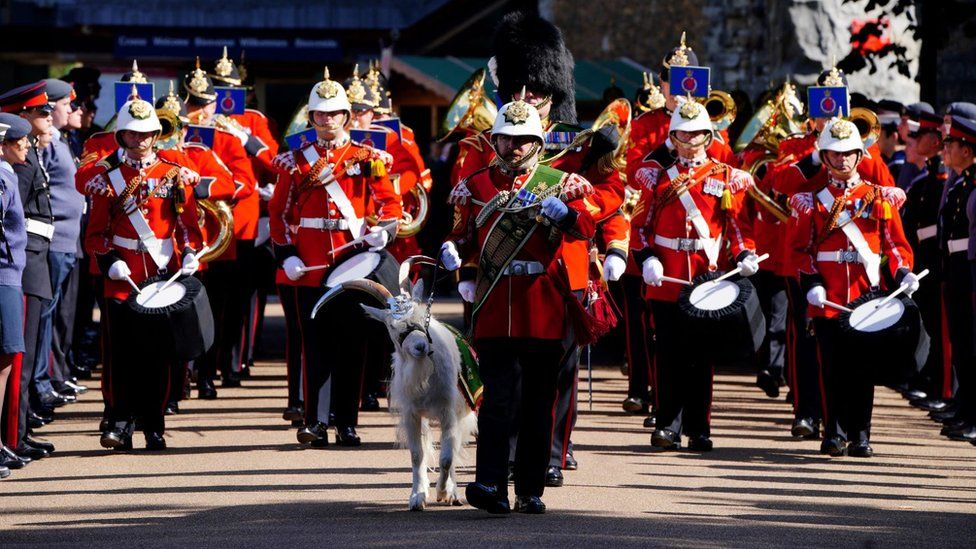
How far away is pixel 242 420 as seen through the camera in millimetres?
12852

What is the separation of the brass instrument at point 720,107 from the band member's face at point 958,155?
2.05 m

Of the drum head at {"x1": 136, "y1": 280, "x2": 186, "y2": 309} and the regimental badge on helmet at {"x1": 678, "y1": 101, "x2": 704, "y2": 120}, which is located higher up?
the regimental badge on helmet at {"x1": 678, "y1": 101, "x2": 704, "y2": 120}

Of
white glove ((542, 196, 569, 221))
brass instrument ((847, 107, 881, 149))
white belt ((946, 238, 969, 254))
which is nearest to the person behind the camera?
white glove ((542, 196, 569, 221))

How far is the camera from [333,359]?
11.8 meters

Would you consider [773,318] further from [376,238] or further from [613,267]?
[613,267]

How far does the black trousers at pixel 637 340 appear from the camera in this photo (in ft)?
43.9

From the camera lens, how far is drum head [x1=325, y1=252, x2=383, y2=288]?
11.5 m

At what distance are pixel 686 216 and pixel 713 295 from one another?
0.56 meters

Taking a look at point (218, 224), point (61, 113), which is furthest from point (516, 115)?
point (61, 113)

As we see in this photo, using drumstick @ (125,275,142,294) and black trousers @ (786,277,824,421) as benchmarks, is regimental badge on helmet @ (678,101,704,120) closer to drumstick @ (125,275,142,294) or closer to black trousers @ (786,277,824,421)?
black trousers @ (786,277,824,421)

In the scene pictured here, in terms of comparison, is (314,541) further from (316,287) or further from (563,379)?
(316,287)

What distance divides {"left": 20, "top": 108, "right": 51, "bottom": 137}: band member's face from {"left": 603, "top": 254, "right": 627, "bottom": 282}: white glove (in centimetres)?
379

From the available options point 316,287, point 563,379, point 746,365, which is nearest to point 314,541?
point 563,379

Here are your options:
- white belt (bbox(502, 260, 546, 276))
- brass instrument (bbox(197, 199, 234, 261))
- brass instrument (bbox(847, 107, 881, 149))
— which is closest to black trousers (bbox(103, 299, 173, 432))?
brass instrument (bbox(197, 199, 234, 261))
